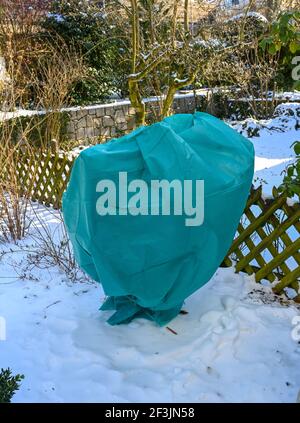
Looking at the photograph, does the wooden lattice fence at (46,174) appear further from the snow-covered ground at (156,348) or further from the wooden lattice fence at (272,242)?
the wooden lattice fence at (272,242)

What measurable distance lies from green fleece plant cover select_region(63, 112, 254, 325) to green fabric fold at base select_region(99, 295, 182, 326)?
0.26 metres

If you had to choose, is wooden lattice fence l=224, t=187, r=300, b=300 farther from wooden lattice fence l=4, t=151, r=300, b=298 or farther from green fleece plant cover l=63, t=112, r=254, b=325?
green fleece plant cover l=63, t=112, r=254, b=325

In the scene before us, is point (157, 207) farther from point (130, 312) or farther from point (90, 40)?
point (90, 40)

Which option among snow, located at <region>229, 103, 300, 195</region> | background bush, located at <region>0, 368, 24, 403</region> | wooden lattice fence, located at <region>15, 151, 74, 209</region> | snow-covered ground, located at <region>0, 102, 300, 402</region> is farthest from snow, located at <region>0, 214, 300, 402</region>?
snow, located at <region>229, 103, 300, 195</region>

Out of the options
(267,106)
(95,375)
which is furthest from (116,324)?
(267,106)

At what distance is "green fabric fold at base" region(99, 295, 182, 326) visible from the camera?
90.5 inches

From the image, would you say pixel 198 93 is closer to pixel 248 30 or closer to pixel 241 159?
pixel 248 30

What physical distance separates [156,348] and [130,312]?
0.26 m

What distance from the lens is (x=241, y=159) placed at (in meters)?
2.04

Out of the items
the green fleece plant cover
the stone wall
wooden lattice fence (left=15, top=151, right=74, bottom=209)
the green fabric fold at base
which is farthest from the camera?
the stone wall

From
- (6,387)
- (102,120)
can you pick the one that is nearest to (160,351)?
(6,387)

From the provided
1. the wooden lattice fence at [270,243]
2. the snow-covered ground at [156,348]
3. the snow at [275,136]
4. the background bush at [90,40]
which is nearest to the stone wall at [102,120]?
the background bush at [90,40]
